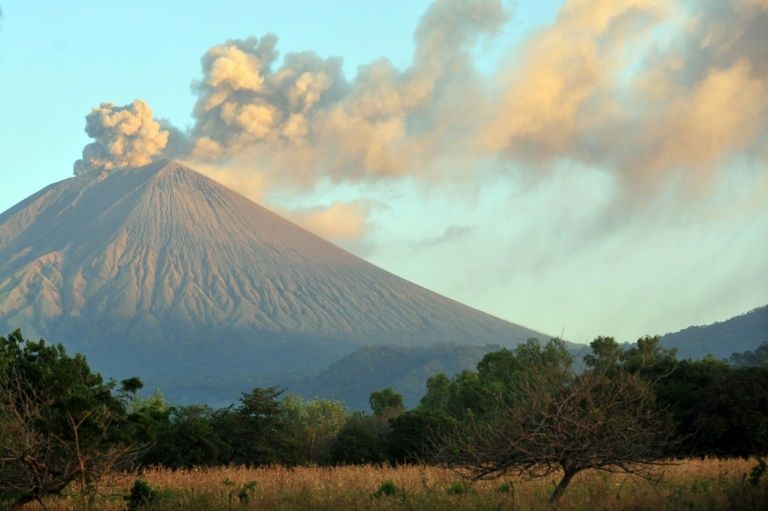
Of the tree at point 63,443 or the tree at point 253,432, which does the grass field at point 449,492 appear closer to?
the tree at point 63,443

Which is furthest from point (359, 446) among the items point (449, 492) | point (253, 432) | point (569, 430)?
point (569, 430)

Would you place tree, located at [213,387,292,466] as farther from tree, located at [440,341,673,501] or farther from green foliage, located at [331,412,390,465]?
tree, located at [440,341,673,501]

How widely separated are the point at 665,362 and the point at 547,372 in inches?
1447

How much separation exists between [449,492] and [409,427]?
26530 mm

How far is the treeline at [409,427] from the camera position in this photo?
22.0 meters

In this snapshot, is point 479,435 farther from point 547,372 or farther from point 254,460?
point 254,460

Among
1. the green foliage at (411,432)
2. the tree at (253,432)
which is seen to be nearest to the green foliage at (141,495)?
the tree at (253,432)

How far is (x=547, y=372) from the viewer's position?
874 inches

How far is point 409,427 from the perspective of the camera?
5309 cm

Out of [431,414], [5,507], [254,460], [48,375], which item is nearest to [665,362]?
[431,414]

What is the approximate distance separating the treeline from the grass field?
0.75 meters


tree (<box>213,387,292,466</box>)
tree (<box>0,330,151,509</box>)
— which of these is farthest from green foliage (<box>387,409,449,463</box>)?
tree (<box>0,330,151,509</box>)

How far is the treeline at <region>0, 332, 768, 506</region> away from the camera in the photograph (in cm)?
2203

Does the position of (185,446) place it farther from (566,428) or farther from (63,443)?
(566,428)
